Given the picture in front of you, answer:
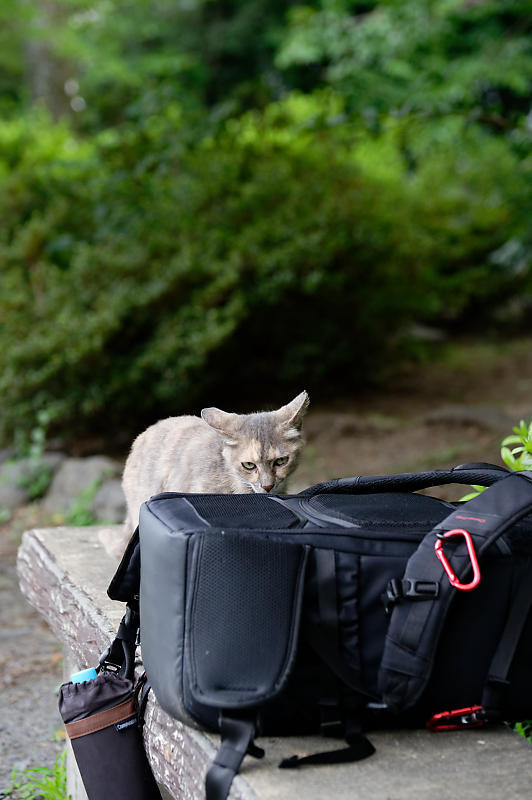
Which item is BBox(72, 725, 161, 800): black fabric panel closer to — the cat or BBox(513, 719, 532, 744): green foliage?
the cat

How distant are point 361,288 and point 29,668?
15.7 ft

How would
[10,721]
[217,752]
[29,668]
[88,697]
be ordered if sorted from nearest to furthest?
[217,752], [88,697], [10,721], [29,668]

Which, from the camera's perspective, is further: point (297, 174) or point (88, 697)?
point (297, 174)

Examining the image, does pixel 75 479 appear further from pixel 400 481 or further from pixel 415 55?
pixel 415 55

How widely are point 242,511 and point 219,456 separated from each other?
1159mm

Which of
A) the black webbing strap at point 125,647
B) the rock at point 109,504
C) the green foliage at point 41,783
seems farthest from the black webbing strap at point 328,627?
the rock at point 109,504

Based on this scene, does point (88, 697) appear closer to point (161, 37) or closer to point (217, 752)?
point (217, 752)

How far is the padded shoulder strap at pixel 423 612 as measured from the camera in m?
1.77

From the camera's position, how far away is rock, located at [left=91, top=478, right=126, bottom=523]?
582 cm

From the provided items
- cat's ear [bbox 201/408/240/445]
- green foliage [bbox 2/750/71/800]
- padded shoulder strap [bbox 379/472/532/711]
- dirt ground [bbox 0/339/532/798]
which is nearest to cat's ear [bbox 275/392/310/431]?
cat's ear [bbox 201/408/240/445]

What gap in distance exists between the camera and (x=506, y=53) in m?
8.41

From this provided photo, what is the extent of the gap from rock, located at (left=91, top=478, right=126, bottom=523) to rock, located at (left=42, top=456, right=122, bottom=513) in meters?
0.19

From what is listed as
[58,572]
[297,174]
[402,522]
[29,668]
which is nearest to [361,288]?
[297,174]

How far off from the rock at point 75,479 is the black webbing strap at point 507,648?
4.66 meters
